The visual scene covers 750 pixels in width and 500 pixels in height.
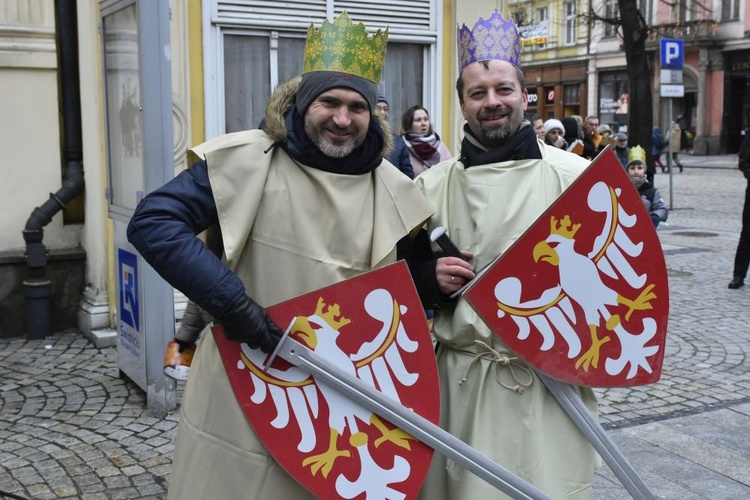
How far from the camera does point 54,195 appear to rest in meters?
6.53

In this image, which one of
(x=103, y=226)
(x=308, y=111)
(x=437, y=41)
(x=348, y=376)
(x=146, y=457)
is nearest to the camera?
(x=348, y=376)

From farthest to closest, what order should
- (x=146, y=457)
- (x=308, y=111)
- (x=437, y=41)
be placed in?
(x=437, y=41) < (x=146, y=457) < (x=308, y=111)

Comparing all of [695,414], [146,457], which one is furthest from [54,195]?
[695,414]

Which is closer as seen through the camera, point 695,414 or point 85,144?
point 695,414

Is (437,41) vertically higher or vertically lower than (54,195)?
higher

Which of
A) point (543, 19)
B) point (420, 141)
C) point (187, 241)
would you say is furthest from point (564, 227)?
point (543, 19)

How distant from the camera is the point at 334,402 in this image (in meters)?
2.12

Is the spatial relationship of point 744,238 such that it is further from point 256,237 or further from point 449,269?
point 256,237

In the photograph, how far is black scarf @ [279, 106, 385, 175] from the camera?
7.49 ft

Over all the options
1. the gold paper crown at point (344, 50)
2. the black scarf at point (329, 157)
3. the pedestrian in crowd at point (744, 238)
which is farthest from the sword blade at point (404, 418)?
the pedestrian in crowd at point (744, 238)

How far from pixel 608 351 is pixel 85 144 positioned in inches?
204

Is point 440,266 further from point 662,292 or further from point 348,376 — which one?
point 662,292

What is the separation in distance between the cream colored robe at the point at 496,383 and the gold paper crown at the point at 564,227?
0.44 ft

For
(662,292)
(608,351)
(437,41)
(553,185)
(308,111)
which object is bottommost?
(608,351)
